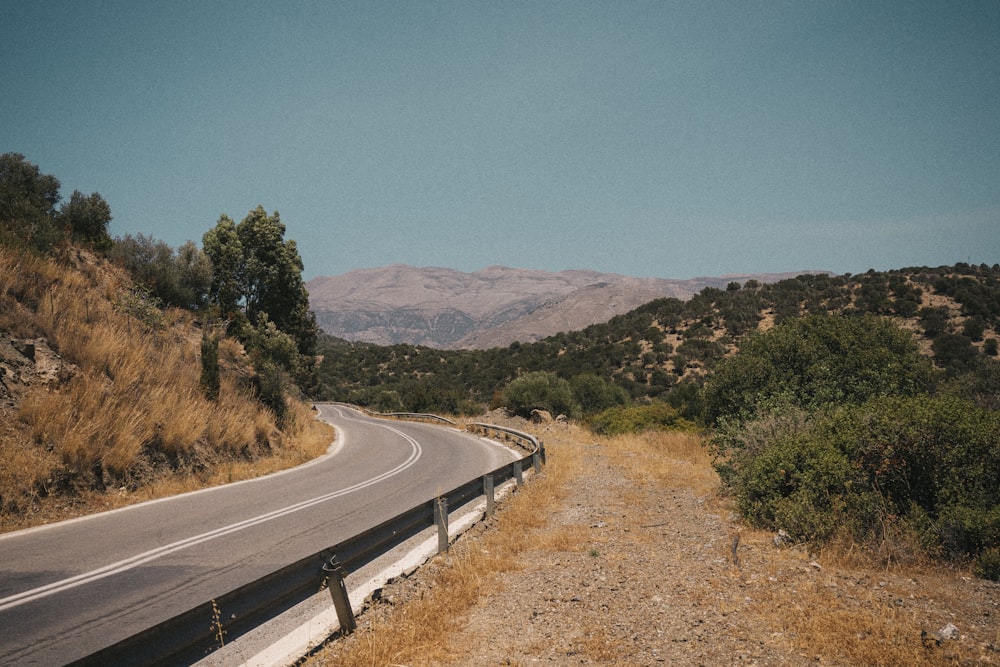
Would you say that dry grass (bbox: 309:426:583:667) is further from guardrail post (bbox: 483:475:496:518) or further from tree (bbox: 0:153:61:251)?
tree (bbox: 0:153:61:251)

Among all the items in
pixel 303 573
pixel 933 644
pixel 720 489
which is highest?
pixel 303 573

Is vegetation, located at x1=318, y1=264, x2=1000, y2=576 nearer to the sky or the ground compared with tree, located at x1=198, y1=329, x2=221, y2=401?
nearer to the ground

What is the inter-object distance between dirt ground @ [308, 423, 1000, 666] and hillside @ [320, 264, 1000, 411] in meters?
20.5

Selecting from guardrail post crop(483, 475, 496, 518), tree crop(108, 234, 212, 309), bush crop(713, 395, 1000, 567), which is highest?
tree crop(108, 234, 212, 309)

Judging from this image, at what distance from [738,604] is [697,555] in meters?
1.70

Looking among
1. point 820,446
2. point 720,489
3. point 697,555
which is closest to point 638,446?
point 720,489

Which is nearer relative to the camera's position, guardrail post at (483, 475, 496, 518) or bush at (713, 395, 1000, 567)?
bush at (713, 395, 1000, 567)

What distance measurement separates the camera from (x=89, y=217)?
17.3 m

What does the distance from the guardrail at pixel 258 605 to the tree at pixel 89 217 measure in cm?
1764

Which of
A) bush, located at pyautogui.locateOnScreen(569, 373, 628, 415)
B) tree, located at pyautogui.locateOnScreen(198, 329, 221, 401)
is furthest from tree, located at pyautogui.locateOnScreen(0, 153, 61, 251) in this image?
bush, located at pyautogui.locateOnScreen(569, 373, 628, 415)

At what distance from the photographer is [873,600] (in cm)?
505

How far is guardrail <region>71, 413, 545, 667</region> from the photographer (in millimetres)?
2748

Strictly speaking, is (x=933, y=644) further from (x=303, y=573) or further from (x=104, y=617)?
(x=104, y=617)

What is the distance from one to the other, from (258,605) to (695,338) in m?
50.5
